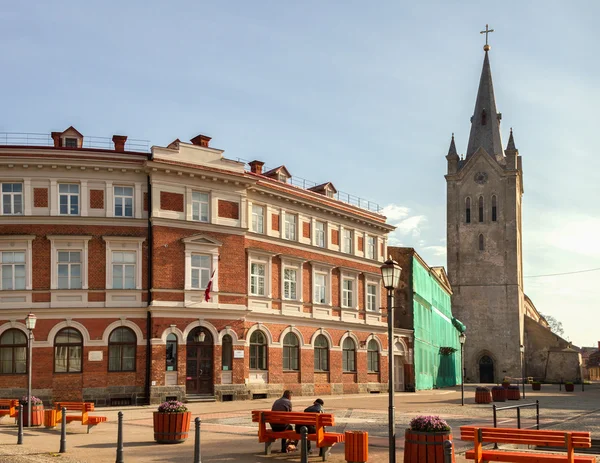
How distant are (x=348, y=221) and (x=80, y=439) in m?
30.9

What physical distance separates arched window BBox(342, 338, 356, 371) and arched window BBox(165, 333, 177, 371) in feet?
45.7

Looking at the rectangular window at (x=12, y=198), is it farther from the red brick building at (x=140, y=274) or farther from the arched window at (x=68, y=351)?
the arched window at (x=68, y=351)

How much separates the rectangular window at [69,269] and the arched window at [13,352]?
3.00 meters

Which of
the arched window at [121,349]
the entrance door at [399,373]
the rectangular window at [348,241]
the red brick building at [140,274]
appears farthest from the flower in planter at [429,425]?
the entrance door at [399,373]

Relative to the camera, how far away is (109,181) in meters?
37.5

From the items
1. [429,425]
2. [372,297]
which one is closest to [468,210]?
[372,297]

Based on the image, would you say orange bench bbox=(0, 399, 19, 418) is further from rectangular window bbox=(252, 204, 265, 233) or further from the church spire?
the church spire

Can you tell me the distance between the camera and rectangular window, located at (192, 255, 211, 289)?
3912 centimetres

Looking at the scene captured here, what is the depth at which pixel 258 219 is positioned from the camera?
1697 inches

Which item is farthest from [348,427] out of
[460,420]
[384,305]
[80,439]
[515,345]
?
[515,345]

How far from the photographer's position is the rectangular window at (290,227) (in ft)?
148

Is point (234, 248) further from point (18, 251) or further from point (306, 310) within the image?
point (18, 251)

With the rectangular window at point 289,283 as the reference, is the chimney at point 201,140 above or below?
above

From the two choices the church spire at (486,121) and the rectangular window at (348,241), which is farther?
the church spire at (486,121)
